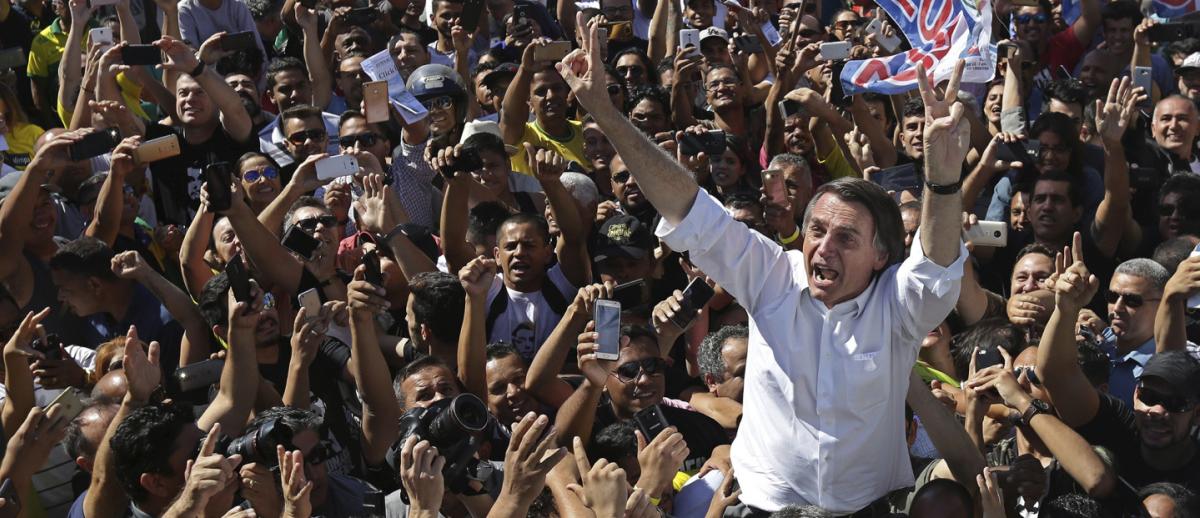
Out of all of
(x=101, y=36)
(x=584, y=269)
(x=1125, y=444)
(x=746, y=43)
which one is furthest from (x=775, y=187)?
(x=101, y=36)

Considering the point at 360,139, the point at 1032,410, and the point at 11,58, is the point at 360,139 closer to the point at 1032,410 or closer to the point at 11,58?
the point at 11,58

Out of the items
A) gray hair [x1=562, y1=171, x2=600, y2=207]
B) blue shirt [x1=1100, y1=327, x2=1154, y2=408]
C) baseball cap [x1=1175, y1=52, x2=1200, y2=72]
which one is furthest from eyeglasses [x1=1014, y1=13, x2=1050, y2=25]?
blue shirt [x1=1100, y1=327, x2=1154, y2=408]

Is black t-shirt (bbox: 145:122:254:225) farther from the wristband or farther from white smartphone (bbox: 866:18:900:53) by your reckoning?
white smartphone (bbox: 866:18:900:53)

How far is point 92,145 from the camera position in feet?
23.8

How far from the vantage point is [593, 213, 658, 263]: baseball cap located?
694 cm

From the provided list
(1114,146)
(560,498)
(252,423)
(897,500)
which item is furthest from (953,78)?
(1114,146)

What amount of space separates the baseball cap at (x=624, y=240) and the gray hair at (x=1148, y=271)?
2.06 metres

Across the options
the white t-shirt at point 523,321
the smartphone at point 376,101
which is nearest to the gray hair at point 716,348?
the white t-shirt at point 523,321

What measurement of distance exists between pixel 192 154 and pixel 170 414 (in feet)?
11.1

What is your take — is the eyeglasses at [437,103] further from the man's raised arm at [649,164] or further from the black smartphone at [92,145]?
the man's raised arm at [649,164]

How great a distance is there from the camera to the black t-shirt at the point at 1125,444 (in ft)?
17.5

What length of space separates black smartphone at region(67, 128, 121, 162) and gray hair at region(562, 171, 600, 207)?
2.18 meters

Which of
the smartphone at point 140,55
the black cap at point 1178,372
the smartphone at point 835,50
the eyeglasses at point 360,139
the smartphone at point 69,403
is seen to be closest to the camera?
the smartphone at point 69,403

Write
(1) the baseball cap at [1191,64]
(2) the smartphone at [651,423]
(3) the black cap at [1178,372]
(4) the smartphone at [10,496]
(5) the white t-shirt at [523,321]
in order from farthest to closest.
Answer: (1) the baseball cap at [1191,64] → (5) the white t-shirt at [523,321] → (3) the black cap at [1178,372] → (4) the smartphone at [10,496] → (2) the smartphone at [651,423]
